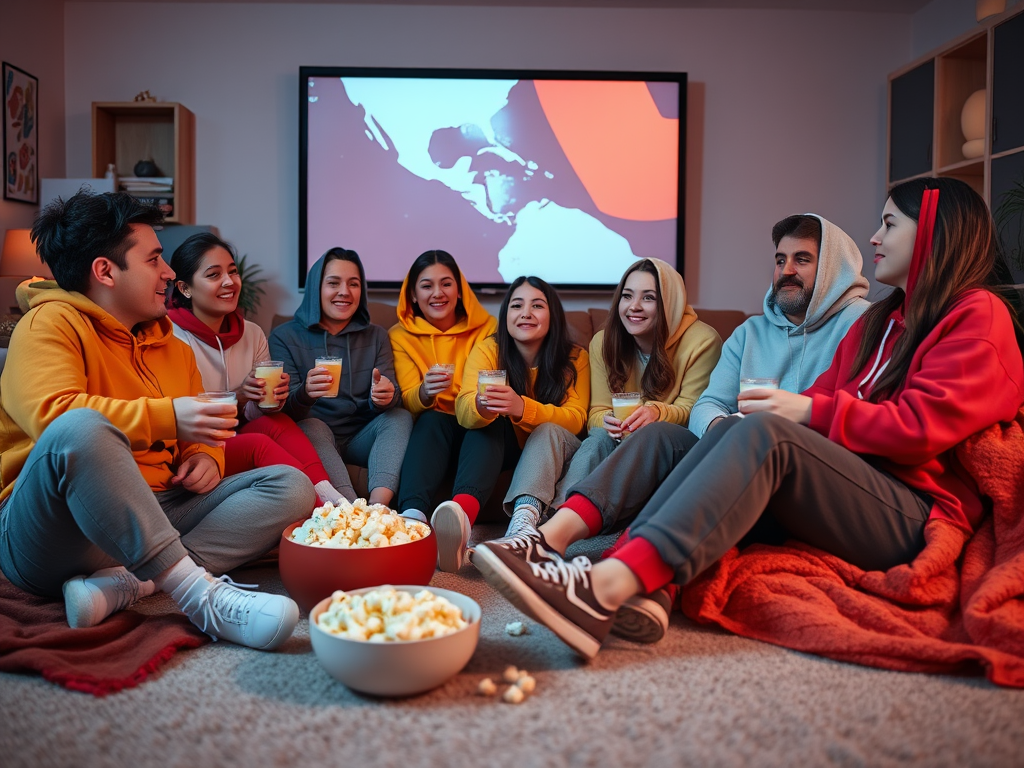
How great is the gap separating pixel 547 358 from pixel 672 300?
1.60ft

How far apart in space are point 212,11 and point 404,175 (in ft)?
4.81

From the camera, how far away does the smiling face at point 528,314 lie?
285 cm

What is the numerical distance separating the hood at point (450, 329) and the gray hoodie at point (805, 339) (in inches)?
41.8

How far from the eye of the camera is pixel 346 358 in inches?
119

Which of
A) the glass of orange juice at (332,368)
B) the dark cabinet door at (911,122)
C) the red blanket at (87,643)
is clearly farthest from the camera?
the dark cabinet door at (911,122)

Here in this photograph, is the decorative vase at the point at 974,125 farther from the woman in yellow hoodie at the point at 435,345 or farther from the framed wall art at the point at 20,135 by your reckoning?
the framed wall art at the point at 20,135

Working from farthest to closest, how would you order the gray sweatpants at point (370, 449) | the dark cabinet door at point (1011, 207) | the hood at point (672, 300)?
1. the dark cabinet door at point (1011, 207)
2. the hood at point (672, 300)
3. the gray sweatpants at point (370, 449)

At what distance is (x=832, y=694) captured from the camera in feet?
4.77

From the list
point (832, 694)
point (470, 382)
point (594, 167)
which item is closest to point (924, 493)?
point (832, 694)

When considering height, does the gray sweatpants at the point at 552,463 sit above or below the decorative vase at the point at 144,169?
below

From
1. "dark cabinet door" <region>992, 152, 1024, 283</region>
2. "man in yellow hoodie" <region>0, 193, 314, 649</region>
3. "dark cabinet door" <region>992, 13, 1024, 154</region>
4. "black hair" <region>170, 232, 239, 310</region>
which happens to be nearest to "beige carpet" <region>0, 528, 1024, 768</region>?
"man in yellow hoodie" <region>0, 193, 314, 649</region>

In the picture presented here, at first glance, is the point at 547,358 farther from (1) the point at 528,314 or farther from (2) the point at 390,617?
(2) the point at 390,617

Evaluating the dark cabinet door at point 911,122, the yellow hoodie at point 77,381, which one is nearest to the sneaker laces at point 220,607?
the yellow hoodie at point 77,381

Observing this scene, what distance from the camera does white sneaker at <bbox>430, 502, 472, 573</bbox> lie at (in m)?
2.17
